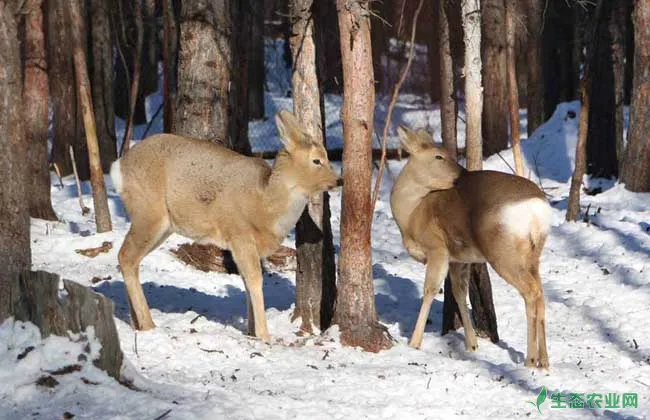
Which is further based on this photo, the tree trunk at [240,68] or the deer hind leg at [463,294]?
the tree trunk at [240,68]

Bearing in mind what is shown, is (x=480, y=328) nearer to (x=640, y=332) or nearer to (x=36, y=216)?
(x=640, y=332)

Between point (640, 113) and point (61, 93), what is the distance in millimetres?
10857

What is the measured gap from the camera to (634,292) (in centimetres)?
1180

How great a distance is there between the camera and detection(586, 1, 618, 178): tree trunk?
18.6 metres

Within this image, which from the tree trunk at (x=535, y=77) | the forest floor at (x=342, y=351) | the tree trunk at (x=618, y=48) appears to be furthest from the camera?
the tree trunk at (x=535, y=77)

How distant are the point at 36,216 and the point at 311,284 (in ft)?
21.4

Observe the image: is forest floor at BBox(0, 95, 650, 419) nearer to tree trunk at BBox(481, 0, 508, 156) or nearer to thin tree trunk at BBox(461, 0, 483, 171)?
thin tree trunk at BBox(461, 0, 483, 171)

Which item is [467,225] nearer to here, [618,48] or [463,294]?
[463,294]

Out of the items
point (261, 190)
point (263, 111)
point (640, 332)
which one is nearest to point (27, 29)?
point (261, 190)

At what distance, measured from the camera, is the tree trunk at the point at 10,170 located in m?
7.77

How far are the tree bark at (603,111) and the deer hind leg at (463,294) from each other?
949cm

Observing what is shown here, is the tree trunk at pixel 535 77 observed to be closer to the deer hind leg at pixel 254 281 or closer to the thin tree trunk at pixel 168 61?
the thin tree trunk at pixel 168 61

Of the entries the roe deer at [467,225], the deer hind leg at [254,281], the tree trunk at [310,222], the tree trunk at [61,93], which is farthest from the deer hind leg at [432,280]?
the tree trunk at [61,93]

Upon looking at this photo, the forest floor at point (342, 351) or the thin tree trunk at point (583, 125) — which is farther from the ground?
the thin tree trunk at point (583, 125)
